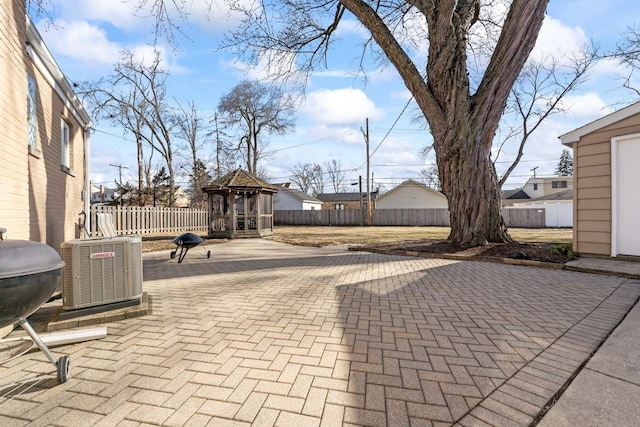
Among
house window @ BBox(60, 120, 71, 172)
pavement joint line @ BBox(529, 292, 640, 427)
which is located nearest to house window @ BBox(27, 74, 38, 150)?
house window @ BBox(60, 120, 71, 172)

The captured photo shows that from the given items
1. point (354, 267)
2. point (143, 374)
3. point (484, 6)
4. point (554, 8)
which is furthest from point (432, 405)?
point (484, 6)

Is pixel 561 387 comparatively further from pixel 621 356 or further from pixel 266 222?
pixel 266 222

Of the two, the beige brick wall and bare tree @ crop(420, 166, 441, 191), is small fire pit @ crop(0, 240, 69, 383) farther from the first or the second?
bare tree @ crop(420, 166, 441, 191)

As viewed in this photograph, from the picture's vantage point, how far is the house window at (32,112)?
15.0ft

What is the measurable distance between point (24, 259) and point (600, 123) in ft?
29.3

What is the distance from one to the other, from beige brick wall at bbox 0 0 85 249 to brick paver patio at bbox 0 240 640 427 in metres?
1.76

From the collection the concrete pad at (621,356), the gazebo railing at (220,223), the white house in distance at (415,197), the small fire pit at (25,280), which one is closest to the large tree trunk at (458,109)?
the concrete pad at (621,356)

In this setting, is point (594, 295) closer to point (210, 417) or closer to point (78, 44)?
point (210, 417)

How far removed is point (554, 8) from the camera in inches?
307

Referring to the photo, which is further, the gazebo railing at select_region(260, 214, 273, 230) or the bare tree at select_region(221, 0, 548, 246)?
the gazebo railing at select_region(260, 214, 273, 230)

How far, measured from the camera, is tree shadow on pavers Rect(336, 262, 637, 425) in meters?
1.85

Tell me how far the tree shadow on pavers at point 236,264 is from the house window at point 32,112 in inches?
110

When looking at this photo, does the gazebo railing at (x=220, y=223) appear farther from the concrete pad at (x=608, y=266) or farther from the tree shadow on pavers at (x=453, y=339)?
the concrete pad at (x=608, y=266)

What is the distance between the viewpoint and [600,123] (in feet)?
20.4
